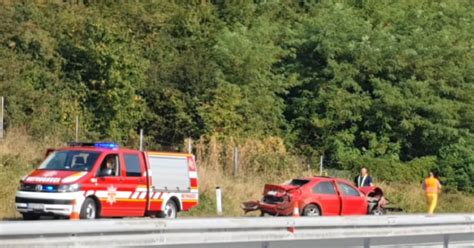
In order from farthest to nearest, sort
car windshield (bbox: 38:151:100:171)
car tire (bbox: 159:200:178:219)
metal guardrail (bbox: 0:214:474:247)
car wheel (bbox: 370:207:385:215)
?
car wheel (bbox: 370:207:385:215) → car tire (bbox: 159:200:178:219) → car windshield (bbox: 38:151:100:171) → metal guardrail (bbox: 0:214:474:247)

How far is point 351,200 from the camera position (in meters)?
24.8

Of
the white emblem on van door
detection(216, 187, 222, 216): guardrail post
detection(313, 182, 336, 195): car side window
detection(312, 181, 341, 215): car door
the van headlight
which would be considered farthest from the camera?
detection(216, 187, 222, 216): guardrail post

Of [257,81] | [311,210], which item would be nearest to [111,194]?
[311,210]

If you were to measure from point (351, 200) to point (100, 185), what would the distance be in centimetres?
809

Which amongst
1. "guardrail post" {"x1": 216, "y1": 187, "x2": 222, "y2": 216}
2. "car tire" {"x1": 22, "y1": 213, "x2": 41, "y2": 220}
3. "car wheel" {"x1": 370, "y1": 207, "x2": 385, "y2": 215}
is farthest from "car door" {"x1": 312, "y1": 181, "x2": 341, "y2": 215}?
"car tire" {"x1": 22, "y1": 213, "x2": 41, "y2": 220}

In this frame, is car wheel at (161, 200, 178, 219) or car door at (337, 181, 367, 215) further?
car door at (337, 181, 367, 215)

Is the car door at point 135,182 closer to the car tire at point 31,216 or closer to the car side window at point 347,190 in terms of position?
the car tire at point 31,216

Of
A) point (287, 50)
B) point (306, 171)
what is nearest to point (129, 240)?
point (306, 171)

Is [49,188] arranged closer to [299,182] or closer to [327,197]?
[299,182]

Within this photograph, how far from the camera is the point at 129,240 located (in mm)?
9961

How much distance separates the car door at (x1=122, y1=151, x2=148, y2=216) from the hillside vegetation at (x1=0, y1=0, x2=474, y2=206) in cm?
1340

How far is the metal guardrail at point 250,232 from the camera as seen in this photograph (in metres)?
9.11

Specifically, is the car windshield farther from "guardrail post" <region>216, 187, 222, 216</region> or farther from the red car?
"guardrail post" <region>216, 187, 222, 216</region>

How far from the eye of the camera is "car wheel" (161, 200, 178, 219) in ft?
72.3
